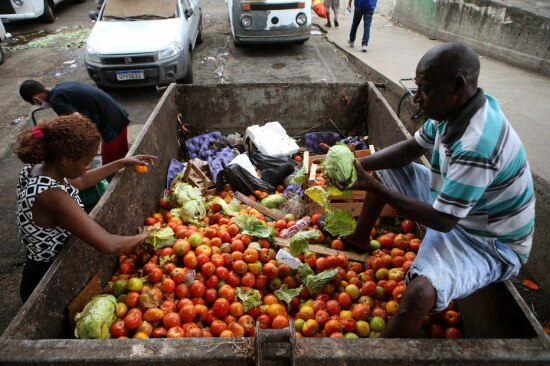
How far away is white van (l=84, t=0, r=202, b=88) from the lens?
306 inches

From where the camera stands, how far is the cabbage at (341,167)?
2988mm

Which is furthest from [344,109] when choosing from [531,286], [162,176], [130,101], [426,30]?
[426,30]

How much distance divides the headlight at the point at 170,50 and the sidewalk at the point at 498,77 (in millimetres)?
4558

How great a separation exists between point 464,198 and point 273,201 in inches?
97.2

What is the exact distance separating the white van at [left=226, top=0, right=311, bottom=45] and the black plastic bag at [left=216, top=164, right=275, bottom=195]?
7.08 m

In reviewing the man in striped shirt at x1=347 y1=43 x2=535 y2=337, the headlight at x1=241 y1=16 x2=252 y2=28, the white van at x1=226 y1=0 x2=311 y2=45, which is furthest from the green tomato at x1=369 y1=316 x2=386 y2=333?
the headlight at x1=241 y1=16 x2=252 y2=28

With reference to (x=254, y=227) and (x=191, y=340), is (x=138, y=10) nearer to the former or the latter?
(x=254, y=227)

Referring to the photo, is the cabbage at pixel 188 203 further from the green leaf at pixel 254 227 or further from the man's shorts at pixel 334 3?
the man's shorts at pixel 334 3

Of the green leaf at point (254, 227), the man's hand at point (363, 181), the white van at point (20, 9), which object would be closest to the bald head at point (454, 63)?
the man's hand at point (363, 181)

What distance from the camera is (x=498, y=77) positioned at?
8.38 m

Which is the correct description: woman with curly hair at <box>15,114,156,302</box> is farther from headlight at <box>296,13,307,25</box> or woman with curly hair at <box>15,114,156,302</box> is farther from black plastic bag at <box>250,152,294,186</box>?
headlight at <box>296,13,307,25</box>

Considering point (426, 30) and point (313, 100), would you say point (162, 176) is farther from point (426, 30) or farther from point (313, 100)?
point (426, 30)

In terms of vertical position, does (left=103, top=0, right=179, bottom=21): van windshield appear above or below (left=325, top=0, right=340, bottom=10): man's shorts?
above

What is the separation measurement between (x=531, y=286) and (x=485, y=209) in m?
2.15
